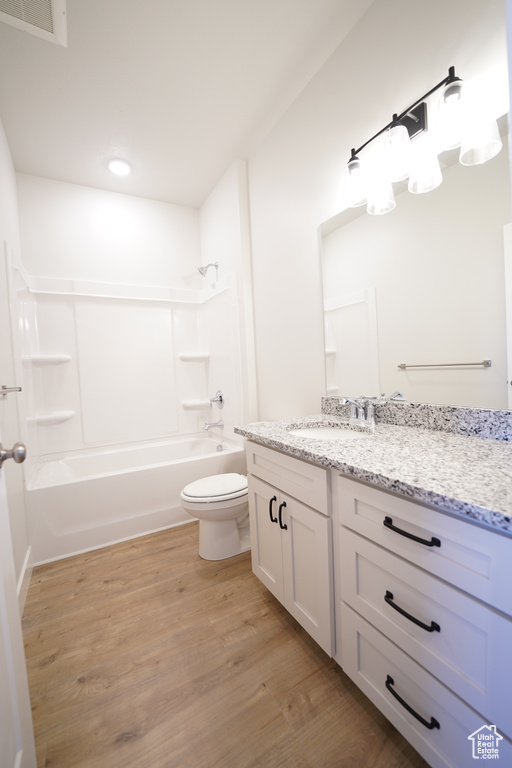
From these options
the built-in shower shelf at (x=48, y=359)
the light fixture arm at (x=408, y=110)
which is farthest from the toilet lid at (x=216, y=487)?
the light fixture arm at (x=408, y=110)

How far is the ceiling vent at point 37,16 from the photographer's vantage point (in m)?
1.31

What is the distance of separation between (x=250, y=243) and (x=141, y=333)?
1.38 metres

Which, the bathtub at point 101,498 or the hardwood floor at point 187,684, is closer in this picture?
the hardwood floor at point 187,684

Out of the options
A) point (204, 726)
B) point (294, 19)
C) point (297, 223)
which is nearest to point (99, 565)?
point (204, 726)

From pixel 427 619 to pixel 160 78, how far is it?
107 inches

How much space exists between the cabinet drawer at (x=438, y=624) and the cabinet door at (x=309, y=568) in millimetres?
102

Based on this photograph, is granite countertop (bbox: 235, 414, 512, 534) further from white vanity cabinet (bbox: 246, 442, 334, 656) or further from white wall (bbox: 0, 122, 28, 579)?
white wall (bbox: 0, 122, 28, 579)

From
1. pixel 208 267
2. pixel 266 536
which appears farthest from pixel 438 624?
pixel 208 267

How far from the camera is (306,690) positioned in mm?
1091

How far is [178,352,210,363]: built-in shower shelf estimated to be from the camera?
123 inches

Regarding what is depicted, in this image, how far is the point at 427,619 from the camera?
2.40 ft

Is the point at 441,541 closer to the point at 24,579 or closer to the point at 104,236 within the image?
the point at 24,579

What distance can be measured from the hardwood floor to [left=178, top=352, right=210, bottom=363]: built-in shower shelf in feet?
6.48

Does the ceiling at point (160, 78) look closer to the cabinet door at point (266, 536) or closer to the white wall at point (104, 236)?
the white wall at point (104, 236)
